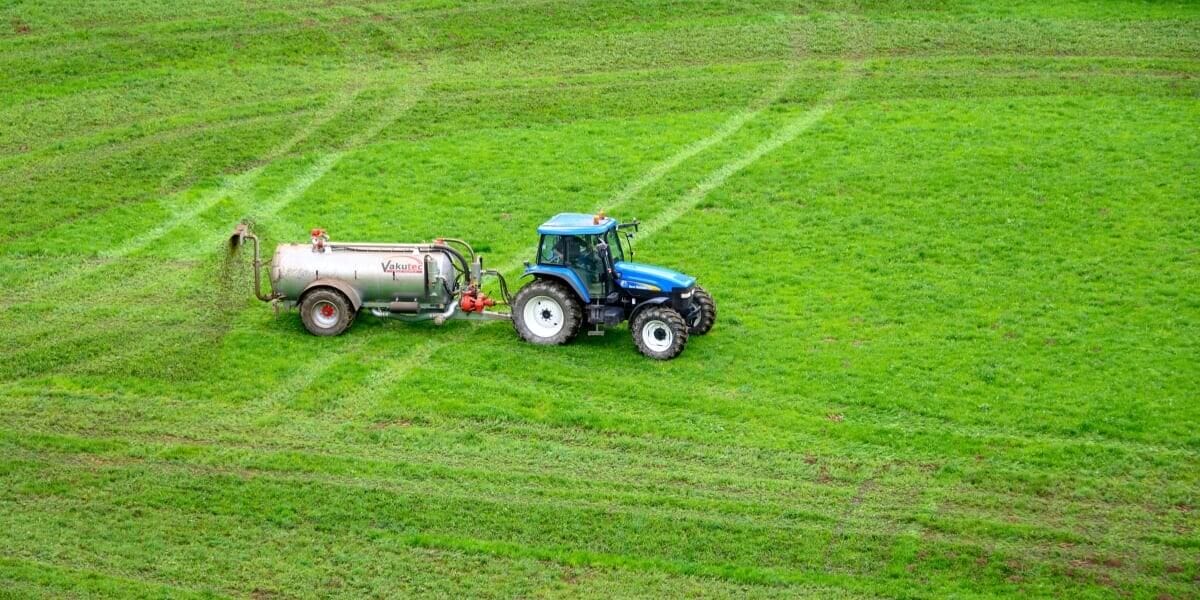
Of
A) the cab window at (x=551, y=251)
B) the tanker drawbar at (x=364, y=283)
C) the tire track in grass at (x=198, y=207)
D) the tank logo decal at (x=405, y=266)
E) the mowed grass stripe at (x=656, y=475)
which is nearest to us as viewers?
the mowed grass stripe at (x=656, y=475)

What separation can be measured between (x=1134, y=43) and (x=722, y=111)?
16.4 m

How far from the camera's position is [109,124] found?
48.3 metres

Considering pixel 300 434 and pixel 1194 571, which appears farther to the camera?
pixel 300 434

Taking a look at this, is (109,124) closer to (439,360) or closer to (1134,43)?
(439,360)

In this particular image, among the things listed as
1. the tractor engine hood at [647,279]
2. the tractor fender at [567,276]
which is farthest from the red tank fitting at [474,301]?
the tractor engine hood at [647,279]

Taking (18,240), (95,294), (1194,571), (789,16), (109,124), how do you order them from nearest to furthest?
(1194,571)
(95,294)
(18,240)
(109,124)
(789,16)

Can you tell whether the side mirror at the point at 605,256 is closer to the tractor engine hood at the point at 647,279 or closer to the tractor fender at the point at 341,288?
the tractor engine hood at the point at 647,279

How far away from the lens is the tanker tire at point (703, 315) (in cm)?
3391

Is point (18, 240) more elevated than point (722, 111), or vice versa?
point (722, 111)

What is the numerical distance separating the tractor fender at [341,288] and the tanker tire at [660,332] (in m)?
6.34

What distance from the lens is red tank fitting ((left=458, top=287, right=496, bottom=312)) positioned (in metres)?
34.2

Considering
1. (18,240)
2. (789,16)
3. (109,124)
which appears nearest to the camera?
(18,240)

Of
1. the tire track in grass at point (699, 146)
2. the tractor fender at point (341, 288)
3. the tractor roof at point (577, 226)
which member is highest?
the tire track in grass at point (699, 146)

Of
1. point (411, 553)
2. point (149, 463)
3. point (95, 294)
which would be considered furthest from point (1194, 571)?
point (95, 294)
